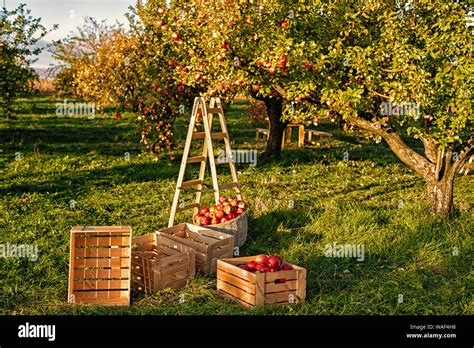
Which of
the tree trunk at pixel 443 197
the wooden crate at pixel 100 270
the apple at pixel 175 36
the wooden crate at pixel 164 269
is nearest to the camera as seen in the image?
the wooden crate at pixel 100 270

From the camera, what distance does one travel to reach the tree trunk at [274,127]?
16516mm

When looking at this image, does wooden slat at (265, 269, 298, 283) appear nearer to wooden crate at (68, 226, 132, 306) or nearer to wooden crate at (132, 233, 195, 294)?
wooden crate at (132, 233, 195, 294)

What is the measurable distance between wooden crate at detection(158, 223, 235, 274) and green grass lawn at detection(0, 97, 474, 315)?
316 mm

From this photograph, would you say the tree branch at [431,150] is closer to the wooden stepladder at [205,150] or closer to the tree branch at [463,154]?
the tree branch at [463,154]

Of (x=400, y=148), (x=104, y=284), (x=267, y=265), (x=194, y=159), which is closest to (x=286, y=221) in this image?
(x=194, y=159)

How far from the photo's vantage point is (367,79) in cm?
895

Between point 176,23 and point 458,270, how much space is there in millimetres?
6996

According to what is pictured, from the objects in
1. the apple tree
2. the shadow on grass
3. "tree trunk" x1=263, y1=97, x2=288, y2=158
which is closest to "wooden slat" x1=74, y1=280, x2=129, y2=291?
the apple tree

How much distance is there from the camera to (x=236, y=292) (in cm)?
683

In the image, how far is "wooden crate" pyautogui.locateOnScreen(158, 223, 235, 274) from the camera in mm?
7700

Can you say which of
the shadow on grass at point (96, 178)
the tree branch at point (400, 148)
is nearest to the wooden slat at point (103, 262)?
the tree branch at point (400, 148)

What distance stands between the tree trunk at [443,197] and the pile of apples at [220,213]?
3.69 metres

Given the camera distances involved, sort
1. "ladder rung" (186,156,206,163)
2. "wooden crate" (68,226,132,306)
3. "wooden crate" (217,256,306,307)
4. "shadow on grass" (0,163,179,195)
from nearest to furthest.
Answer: "wooden crate" (217,256,306,307) → "wooden crate" (68,226,132,306) → "ladder rung" (186,156,206,163) → "shadow on grass" (0,163,179,195)
